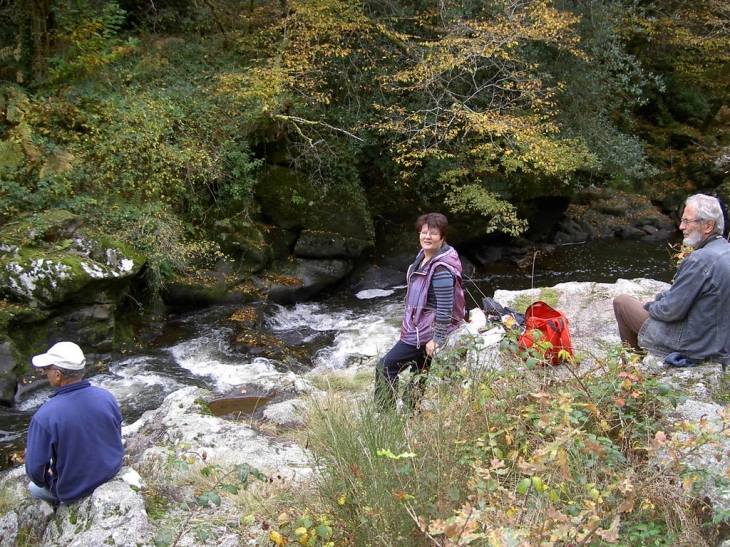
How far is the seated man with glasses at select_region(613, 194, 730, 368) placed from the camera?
362cm

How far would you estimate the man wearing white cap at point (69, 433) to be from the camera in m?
3.21

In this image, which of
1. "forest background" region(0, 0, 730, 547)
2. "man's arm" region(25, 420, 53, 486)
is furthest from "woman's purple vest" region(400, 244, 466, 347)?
"forest background" region(0, 0, 730, 547)

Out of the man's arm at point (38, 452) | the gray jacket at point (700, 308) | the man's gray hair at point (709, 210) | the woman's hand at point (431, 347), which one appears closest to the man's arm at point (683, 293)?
the gray jacket at point (700, 308)

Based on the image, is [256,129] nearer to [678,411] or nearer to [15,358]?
[15,358]

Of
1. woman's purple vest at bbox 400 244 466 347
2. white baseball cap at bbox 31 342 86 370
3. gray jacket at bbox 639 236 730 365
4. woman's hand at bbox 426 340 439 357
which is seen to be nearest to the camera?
white baseball cap at bbox 31 342 86 370

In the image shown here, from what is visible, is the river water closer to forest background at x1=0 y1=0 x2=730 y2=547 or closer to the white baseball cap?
forest background at x1=0 y1=0 x2=730 y2=547

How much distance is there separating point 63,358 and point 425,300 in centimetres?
234

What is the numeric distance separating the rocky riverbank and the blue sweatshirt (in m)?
0.11

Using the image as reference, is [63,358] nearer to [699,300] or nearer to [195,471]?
[195,471]

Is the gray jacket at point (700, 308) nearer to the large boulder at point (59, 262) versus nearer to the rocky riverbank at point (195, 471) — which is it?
the rocky riverbank at point (195, 471)

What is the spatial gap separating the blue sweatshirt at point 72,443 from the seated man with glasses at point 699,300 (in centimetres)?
353

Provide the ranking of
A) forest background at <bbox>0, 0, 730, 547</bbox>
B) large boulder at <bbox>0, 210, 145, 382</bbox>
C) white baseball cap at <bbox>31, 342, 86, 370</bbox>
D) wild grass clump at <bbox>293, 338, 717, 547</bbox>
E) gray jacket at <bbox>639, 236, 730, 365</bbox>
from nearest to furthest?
wild grass clump at <bbox>293, 338, 717, 547</bbox>, white baseball cap at <bbox>31, 342, 86, 370</bbox>, gray jacket at <bbox>639, 236, 730, 365</bbox>, large boulder at <bbox>0, 210, 145, 382</bbox>, forest background at <bbox>0, 0, 730, 547</bbox>

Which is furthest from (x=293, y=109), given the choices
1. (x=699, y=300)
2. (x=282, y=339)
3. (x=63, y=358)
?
(x=699, y=300)

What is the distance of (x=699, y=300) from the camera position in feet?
12.2
